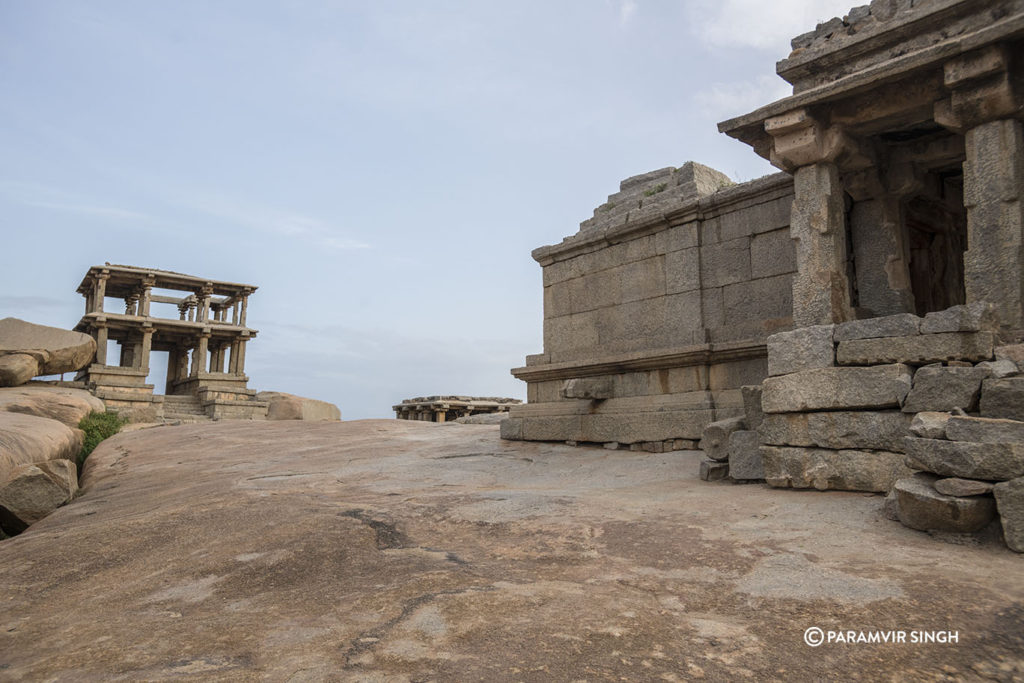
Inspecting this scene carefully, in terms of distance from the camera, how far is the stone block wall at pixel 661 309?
7406 mm

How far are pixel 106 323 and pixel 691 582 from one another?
103 feet

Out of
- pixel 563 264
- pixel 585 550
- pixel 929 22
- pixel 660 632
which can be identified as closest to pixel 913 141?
pixel 929 22

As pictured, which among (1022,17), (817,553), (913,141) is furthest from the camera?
(913,141)

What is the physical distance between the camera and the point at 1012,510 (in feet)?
11.4

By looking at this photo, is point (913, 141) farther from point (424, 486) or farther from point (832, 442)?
point (424, 486)

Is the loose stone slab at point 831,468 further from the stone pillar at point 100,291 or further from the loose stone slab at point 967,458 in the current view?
the stone pillar at point 100,291

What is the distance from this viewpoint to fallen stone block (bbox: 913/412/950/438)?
13.1 feet

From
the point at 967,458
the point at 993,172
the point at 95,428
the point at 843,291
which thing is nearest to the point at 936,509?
the point at 967,458

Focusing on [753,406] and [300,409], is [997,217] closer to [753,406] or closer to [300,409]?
[753,406]

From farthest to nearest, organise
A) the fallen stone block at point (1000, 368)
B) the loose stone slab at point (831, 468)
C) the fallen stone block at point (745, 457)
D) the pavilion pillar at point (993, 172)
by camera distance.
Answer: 1. the fallen stone block at point (745, 457)
2. the pavilion pillar at point (993, 172)
3. the loose stone slab at point (831, 468)
4. the fallen stone block at point (1000, 368)

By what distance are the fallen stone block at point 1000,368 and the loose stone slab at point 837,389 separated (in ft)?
1.64

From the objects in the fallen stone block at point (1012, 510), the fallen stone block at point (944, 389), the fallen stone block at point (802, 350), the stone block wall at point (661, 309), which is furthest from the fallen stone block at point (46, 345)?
the fallen stone block at point (1012, 510)

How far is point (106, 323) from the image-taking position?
94.6 feet

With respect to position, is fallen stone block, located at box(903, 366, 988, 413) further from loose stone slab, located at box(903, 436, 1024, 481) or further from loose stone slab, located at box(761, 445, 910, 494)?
loose stone slab, located at box(903, 436, 1024, 481)
